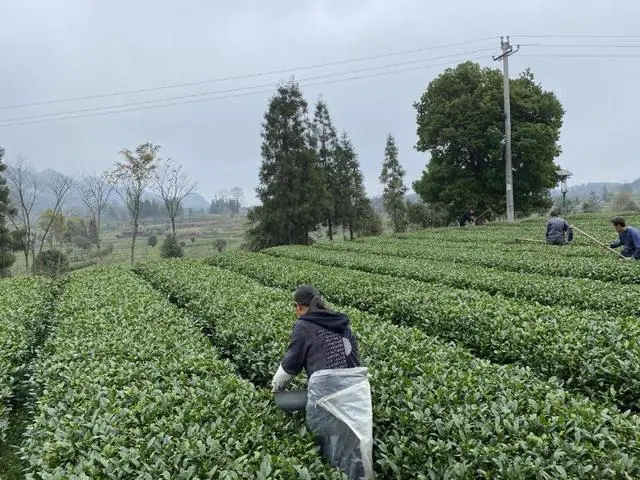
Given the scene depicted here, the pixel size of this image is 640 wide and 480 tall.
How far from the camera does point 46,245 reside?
49.3 m

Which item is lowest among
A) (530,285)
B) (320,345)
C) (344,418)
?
(344,418)

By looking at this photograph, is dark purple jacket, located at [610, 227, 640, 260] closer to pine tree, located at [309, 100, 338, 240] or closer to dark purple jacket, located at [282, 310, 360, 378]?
dark purple jacket, located at [282, 310, 360, 378]

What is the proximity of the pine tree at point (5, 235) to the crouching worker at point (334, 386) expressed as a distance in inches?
1431

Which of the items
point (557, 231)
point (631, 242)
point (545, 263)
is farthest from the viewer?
point (557, 231)

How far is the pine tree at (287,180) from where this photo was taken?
33.9 meters

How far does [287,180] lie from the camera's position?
33969 millimetres

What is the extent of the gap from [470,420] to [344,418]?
3.47 feet

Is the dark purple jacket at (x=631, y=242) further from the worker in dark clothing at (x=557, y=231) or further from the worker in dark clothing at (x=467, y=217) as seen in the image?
the worker in dark clothing at (x=467, y=217)

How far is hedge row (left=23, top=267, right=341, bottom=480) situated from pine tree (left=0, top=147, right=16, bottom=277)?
3242 cm

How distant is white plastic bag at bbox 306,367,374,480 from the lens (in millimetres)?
3678

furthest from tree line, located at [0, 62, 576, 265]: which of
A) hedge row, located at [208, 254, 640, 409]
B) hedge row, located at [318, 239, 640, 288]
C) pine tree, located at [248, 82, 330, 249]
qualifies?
hedge row, located at [208, 254, 640, 409]

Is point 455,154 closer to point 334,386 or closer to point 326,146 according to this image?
point 326,146

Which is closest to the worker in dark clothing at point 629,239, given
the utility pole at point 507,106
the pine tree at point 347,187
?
the utility pole at point 507,106

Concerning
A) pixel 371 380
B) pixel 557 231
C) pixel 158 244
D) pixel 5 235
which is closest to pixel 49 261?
pixel 5 235
